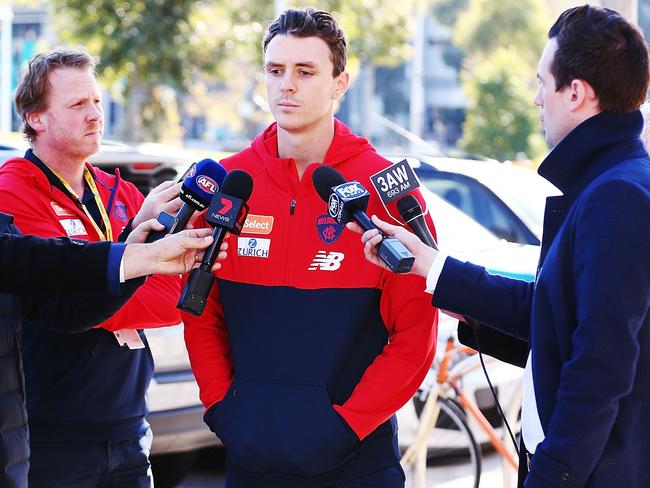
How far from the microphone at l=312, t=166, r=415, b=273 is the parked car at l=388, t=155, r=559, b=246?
3976 millimetres

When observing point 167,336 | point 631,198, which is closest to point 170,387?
point 167,336

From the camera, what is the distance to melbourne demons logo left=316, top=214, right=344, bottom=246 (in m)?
3.06

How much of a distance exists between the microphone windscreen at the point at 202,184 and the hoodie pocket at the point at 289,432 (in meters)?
0.57

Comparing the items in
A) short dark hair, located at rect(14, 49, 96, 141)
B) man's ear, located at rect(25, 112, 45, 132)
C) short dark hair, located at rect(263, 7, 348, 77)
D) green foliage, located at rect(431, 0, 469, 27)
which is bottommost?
man's ear, located at rect(25, 112, 45, 132)

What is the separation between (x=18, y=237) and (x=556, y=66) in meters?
1.49

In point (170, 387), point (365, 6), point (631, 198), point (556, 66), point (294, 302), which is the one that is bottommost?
point (170, 387)

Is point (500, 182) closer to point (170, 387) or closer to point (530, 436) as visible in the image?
point (170, 387)

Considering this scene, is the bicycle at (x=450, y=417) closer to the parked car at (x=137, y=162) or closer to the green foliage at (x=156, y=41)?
the parked car at (x=137, y=162)

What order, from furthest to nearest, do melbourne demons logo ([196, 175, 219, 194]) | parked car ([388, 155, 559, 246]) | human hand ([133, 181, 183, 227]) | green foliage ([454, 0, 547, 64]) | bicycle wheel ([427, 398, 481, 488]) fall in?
green foliage ([454, 0, 547, 64])
parked car ([388, 155, 559, 246])
bicycle wheel ([427, 398, 481, 488])
human hand ([133, 181, 183, 227])
melbourne demons logo ([196, 175, 219, 194])

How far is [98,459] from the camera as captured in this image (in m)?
3.44

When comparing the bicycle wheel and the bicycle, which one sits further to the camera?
the bicycle wheel

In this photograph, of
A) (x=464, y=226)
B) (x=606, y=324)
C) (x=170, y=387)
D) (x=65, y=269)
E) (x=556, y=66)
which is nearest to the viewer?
(x=606, y=324)

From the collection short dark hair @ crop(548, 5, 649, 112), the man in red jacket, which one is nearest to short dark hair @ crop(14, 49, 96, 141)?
the man in red jacket

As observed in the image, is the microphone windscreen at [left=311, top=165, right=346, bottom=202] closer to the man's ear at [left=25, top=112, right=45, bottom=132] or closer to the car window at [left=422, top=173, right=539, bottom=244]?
the man's ear at [left=25, top=112, right=45, bottom=132]
